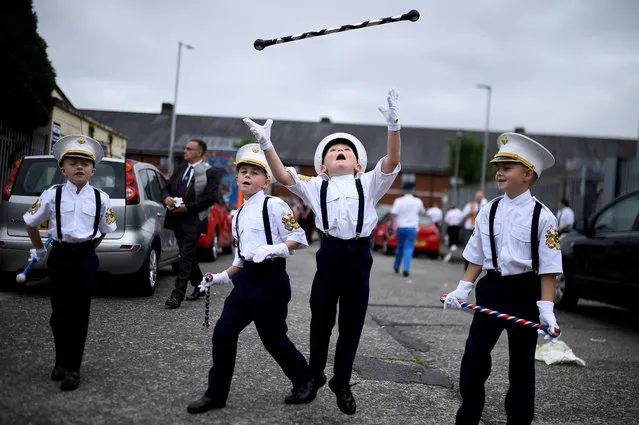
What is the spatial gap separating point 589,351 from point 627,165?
9.91m

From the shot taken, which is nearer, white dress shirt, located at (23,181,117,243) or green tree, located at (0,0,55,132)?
white dress shirt, located at (23,181,117,243)

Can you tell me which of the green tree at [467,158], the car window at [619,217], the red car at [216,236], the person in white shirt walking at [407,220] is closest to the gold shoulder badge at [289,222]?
the car window at [619,217]

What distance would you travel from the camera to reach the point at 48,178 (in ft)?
26.5

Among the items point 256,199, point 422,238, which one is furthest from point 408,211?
point 256,199

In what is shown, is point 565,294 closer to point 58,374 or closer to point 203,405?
point 203,405

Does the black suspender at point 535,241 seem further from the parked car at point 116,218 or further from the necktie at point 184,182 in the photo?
the parked car at point 116,218

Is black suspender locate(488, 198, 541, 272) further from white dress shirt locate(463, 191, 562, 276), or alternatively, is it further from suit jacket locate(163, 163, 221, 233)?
suit jacket locate(163, 163, 221, 233)

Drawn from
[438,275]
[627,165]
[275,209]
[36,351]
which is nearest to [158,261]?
[36,351]

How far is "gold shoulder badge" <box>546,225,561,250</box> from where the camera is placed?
3.82 meters

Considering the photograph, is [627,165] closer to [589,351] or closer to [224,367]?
[589,351]

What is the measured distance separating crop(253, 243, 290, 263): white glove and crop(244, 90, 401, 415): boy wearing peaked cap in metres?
0.26

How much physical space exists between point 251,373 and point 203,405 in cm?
109

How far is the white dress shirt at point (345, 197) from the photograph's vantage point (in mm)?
4262

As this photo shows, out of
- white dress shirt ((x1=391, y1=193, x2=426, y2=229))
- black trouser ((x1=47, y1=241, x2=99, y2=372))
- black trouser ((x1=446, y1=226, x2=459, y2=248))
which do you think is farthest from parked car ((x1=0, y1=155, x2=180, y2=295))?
black trouser ((x1=446, y1=226, x2=459, y2=248))
